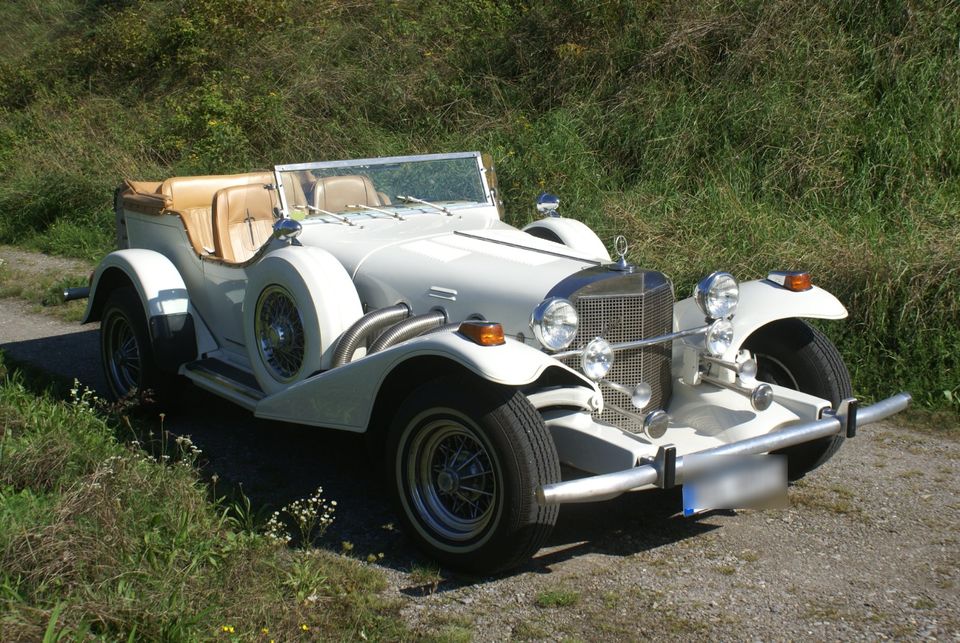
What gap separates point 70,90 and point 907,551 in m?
16.0

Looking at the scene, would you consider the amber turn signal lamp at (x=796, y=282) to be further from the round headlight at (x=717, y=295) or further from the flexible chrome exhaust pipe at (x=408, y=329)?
the flexible chrome exhaust pipe at (x=408, y=329)

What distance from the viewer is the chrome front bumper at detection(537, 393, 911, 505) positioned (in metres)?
3.27

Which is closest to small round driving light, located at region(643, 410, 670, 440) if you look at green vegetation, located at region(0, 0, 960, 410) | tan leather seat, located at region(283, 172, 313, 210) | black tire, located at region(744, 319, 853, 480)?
black tire, located at region(744, 319, 853, 480)

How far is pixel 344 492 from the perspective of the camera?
4504mm

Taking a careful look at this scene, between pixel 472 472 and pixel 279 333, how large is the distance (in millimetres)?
1378

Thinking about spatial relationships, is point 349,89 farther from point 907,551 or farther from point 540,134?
point 907,551

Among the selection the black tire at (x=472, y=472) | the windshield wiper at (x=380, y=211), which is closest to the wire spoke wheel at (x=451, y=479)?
the black tire at (x=472, y=472)

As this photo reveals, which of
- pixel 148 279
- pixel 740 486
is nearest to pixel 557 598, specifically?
pixel 740 486

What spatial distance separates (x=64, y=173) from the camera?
12.0 metres

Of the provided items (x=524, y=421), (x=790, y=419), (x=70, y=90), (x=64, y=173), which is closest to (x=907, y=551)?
(x=790, y=419)

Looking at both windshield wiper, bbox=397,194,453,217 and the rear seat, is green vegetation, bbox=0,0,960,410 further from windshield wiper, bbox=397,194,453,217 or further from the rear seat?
the rear seat

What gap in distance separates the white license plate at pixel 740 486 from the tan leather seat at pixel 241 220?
2.90m

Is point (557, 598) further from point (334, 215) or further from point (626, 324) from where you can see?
point (334, 215)

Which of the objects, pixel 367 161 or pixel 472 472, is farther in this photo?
pixel 367 161
